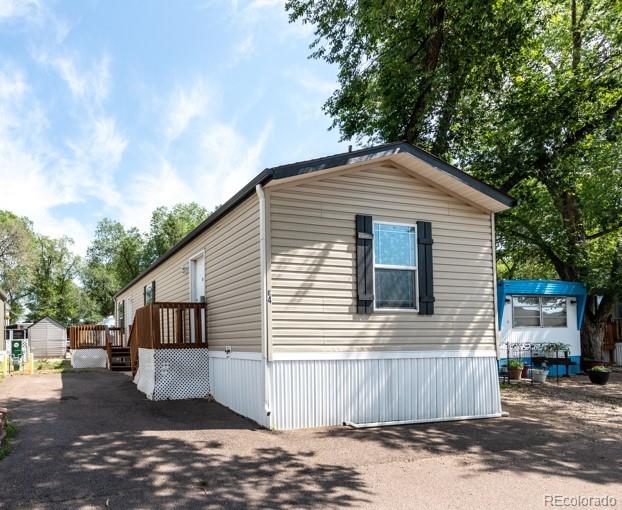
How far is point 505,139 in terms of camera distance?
13430mm

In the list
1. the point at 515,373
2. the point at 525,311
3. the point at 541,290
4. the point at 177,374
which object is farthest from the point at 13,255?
the point at 515,373

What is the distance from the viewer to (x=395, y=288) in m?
7.90

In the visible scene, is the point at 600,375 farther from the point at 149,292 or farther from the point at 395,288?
the point at 149,292

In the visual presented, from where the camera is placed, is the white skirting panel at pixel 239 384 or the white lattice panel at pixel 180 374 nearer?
the white skirting panel at pixel 239 384

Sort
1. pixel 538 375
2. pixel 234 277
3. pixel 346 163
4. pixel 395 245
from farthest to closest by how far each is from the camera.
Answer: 1. pixel 538 375
2. pixel 234 277
3. pixel 395 245
4. pixel 346 163

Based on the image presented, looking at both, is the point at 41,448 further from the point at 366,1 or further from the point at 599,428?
the point at 366,1

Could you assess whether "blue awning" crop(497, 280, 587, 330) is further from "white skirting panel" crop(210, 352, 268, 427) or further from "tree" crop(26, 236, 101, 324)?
"tree" crop(26, 236, 101, 324)

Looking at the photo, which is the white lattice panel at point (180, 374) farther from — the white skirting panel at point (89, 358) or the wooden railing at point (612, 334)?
the wooden railing at point (612, 334)

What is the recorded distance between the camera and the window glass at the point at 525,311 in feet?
47.1

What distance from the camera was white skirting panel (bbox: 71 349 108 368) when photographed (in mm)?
17484

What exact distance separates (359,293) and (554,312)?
9834 millimetres

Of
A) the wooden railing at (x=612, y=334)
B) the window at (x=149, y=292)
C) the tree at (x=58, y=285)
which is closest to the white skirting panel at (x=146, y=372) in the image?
the window at (x=149, y=292)

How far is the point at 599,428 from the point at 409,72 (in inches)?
344

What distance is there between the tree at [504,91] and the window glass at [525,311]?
69.6 inches
